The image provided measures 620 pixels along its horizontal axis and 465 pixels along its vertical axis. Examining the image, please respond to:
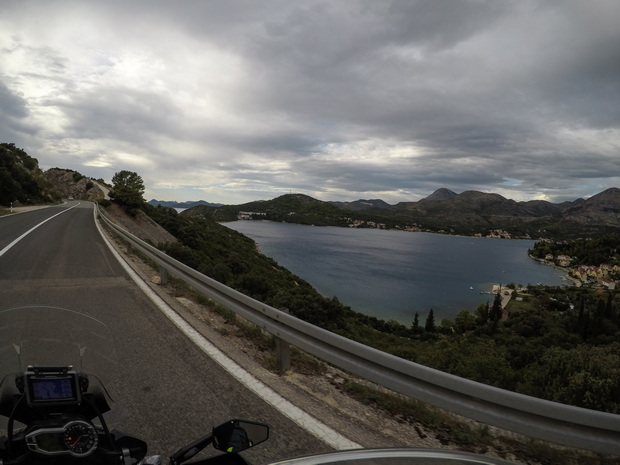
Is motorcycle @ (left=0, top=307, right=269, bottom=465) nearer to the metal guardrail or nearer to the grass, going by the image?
the metal guardrail

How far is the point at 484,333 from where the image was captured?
38375 mm

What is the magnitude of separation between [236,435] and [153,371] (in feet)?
7.93

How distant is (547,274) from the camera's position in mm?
114625

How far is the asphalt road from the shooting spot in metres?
2.55

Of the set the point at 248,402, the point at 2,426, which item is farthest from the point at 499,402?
the point at 2,426

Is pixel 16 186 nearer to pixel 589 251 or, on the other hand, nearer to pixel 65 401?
pixel 65 401

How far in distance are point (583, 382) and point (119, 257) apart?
10.6 meters

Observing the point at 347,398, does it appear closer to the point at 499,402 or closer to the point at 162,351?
the point at 499,402

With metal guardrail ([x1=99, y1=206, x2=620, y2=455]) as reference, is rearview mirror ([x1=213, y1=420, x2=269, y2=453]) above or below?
above

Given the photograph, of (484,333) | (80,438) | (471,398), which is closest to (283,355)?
(471,398)

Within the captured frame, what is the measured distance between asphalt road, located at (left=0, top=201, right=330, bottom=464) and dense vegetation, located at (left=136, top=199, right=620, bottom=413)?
306 centimetres

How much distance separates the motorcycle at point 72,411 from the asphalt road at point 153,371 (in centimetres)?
26

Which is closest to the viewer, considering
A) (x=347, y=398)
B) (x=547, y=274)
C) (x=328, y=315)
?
(x=347, y=398)

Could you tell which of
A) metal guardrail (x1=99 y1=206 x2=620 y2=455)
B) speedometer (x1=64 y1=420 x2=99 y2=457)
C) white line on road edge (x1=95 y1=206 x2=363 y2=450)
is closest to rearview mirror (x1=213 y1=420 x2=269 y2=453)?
speedometer (x1=64 y1=420 x2=99 y2=457)
